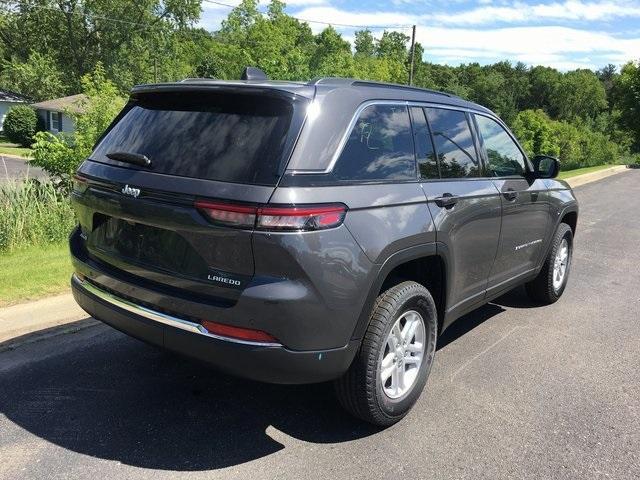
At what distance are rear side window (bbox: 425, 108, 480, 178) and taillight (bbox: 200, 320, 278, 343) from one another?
5.55 ft

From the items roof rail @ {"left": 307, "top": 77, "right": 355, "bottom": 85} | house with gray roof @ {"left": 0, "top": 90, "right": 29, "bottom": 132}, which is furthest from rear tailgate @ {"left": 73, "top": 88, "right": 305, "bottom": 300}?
house with gray roof @ {"left": 0, "top": 90, "right": 29, "bottom": 132}

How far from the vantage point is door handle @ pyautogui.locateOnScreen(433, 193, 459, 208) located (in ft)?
11.4

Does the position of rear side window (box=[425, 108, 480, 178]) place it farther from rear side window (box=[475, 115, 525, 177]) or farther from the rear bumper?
the rear bumper

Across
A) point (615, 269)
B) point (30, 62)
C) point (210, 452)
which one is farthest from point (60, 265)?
point (30, 62)

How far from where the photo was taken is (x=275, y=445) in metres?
3.10

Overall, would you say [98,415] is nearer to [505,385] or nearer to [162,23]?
[505,385]

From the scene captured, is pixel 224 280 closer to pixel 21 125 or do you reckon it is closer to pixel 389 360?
pixel 389 360

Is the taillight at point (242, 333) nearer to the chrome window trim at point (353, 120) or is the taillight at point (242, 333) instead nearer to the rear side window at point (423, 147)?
the chrome window trim at point (353, 120)

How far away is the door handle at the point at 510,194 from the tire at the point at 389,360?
4.42ft

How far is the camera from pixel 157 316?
9.59 ft

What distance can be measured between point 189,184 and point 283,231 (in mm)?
557

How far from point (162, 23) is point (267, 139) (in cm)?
5606

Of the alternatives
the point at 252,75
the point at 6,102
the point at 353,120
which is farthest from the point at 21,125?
the point at 353,120

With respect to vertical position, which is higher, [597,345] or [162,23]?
[162,23]
